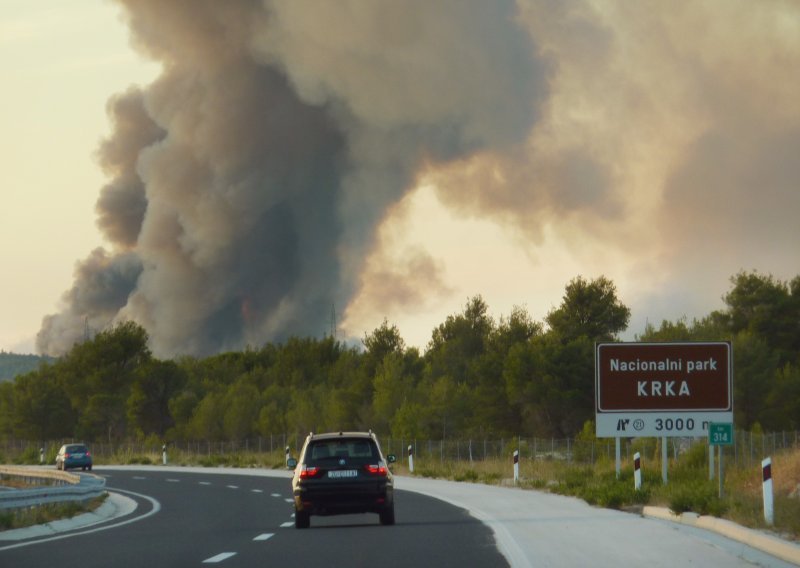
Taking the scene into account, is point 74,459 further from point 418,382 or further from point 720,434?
point 720,434

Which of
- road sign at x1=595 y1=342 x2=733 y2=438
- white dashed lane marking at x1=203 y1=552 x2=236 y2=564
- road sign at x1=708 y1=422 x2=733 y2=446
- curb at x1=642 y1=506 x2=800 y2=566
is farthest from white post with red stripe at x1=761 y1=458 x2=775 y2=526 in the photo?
road sign at x1=595 y1=342 x2=733 y2=438

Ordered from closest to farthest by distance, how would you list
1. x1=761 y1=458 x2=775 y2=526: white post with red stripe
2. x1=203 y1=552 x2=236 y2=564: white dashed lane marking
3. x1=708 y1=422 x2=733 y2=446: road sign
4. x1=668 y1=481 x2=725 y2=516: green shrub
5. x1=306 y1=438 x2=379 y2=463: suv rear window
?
x1=203 y1=552 x2=236 y2=564: white dashed lane marking → x1=761 y1=458 x2=775 y2=526: white post with red stripe → x1=668 y1=481 x2=725 y2=516: green shrub → x1=306 y1=438 x2=379 y2=463: suv rear window → x1=708 y1=422 x2=733 y2=446: road sign

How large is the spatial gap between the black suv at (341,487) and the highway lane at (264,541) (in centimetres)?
33

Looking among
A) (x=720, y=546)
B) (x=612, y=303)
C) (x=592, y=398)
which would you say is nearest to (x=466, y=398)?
(x=592, y=398)

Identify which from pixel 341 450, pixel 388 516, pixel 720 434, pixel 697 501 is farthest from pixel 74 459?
pixel 697 501

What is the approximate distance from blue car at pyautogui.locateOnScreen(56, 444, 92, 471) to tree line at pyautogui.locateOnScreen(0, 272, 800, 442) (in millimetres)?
20960

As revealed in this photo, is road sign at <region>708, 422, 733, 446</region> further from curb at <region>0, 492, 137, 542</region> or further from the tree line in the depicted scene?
the tree line

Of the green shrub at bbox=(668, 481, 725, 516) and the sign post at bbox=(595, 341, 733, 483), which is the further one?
the sign post at bbox=(595, 341, 733, 483)

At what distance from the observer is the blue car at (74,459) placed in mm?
70062

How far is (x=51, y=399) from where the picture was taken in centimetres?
13588

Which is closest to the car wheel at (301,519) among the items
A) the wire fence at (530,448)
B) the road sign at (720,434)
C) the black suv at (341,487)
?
the black suv at (341,487)

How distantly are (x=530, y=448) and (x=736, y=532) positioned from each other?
49.7 metres

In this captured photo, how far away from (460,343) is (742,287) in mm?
25789

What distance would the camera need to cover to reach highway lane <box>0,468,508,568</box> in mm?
16734
